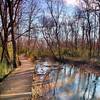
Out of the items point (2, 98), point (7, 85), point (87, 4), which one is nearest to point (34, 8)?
Result: point (87, 4)

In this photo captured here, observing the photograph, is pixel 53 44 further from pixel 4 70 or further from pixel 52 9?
pixel 4 70

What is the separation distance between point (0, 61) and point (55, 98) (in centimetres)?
778

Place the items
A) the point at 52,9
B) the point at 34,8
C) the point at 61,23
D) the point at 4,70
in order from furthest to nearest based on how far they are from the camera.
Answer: the point at 61,23 → the point at 52,9 → the point at 34,8 → the point at 4,70

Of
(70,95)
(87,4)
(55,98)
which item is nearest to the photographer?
(55,98)

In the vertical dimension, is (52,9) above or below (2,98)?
above

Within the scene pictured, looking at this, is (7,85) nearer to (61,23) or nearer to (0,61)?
(0,61)

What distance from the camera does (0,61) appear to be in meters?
19.9

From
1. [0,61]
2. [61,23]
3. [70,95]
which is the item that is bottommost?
[70,95]

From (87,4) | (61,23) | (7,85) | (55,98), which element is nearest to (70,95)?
(55,98)

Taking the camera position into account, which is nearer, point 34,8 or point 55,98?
point 55,98

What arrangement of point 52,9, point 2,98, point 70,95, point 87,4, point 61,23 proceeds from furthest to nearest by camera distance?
point 61,23
point 52,9
point 87,4
point 70,95
point 2,98

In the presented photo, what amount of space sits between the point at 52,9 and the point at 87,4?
286 inches

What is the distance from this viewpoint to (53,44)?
63.6 m

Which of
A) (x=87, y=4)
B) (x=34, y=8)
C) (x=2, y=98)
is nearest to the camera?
(x=2, y=98)
